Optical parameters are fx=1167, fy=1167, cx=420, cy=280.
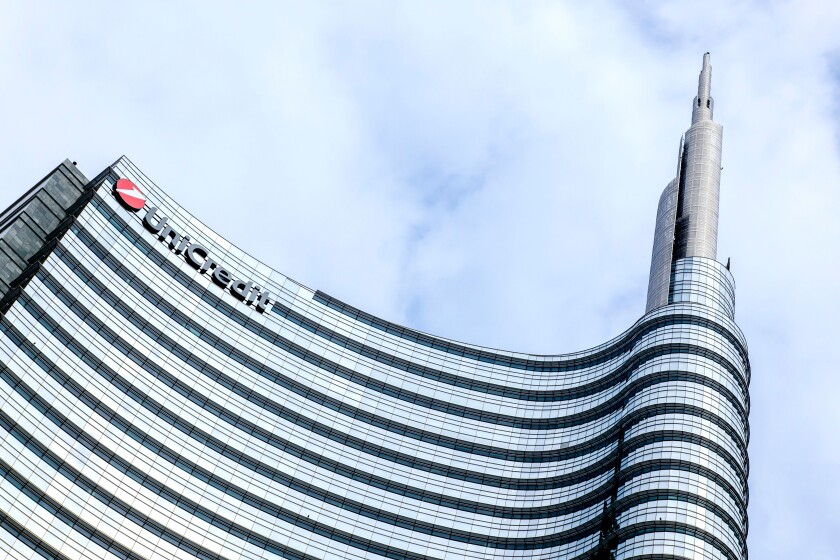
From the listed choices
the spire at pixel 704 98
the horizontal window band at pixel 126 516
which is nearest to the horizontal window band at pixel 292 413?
the horizontal window band at pixel 126 516

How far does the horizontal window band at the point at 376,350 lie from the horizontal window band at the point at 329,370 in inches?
141

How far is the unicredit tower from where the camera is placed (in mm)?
120812

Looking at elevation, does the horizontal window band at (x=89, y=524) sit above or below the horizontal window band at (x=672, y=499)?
below

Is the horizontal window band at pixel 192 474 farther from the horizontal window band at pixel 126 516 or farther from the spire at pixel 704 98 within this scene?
the spire at pixel 704 98

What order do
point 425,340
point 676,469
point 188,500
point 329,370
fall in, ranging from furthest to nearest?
point 425,340, point 329,370, point 188,500, point 676,469

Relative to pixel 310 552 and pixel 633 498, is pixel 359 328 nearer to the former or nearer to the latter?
pixel 310 552

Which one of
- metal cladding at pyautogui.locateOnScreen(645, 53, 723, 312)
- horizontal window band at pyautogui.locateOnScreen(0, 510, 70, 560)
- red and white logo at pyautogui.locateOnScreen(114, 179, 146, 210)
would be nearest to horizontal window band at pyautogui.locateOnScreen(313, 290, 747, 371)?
metal cladding at pyautogui.locateOnScreen(645, 53, 723, 312)

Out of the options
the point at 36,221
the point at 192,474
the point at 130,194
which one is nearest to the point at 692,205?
the point at 130,194

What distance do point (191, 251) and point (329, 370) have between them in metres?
23.1

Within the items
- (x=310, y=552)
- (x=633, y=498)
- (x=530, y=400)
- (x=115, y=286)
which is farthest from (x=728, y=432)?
(x=115, y=286)

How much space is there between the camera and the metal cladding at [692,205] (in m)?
157

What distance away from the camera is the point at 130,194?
142m

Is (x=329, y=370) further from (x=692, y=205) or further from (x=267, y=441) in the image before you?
(x=692, y=205)

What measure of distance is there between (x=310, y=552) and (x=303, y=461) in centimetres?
1211
